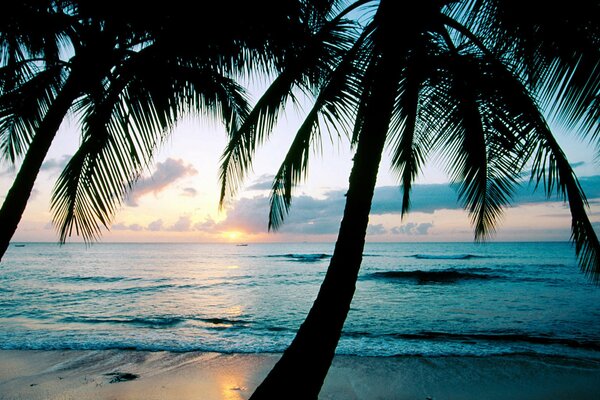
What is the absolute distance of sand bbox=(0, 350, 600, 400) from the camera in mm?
5121

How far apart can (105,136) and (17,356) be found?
6.86m

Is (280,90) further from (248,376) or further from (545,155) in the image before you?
(248,376)

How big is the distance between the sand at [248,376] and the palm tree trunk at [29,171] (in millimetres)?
3509

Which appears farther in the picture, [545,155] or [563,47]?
[545,155]

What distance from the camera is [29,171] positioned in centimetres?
245

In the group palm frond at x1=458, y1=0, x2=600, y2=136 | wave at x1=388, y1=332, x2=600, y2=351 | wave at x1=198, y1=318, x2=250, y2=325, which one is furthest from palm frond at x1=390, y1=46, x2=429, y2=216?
wave at x1=198, y1=318, x2=250, y2=325

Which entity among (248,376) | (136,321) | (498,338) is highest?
(248,376)

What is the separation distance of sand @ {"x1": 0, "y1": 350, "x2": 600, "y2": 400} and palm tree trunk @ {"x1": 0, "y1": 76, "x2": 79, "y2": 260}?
3509mm

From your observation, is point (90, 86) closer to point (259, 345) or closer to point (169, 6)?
point (169, 6)

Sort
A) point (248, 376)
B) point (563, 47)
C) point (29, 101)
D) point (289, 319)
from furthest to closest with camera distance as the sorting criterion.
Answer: point (289, 319) → point (248, 376) → point (29, 101) → point (563, 47)

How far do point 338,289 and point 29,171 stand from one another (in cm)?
224

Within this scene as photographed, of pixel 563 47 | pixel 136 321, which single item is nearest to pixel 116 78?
pixel 563 47

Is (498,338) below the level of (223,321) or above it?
above

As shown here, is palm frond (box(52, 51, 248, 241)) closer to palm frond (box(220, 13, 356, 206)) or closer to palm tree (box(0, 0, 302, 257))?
palm tree (box(0, 0, 302, 257))
